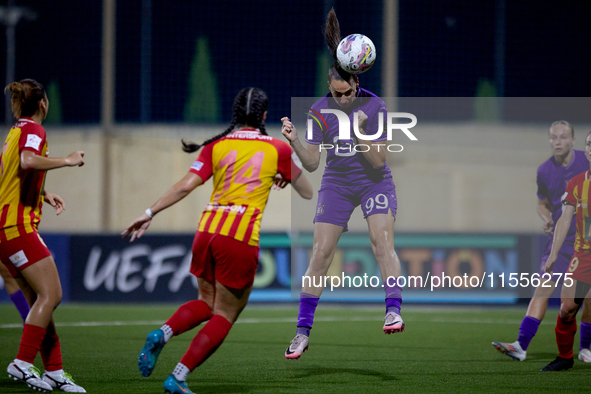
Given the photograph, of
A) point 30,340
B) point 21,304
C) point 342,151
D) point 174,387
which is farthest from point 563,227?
point 21,304

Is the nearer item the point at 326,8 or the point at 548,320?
the point at 548,320

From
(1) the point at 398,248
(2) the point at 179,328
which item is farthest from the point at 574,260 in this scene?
(1) the point at 398,248

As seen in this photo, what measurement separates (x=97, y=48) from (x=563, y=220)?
49.3 feet

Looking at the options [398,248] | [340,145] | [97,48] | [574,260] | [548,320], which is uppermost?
[97,48]

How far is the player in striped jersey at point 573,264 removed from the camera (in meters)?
6.59

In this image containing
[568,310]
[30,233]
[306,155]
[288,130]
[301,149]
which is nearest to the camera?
[30,233]

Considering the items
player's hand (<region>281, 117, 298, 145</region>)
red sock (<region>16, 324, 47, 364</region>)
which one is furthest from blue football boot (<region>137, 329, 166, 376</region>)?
player's hand (<region>281, 117, 298, 145</region>)

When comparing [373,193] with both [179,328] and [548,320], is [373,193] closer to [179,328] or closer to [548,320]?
[179,328]

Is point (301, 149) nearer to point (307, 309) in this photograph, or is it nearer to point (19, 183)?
point (307, 309)

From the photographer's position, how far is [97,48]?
757 inches

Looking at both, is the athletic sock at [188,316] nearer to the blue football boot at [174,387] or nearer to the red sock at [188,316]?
the red sock at [188,316]

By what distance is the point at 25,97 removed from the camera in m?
5.46

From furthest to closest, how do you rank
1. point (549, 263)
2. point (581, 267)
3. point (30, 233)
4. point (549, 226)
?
point (549, 226), point (549, 263), point (581, 267), point (30, 233)

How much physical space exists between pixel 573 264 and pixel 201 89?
50.0 ft
